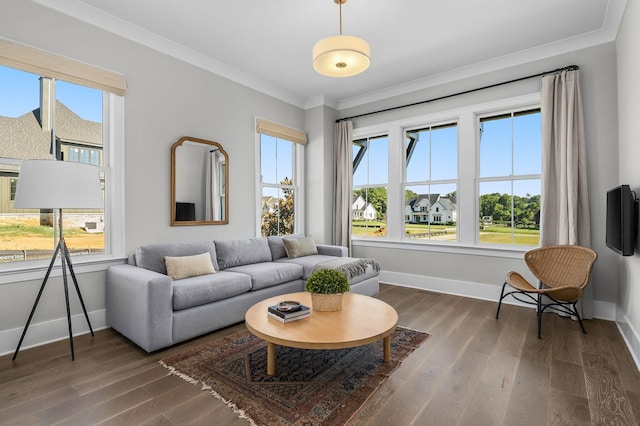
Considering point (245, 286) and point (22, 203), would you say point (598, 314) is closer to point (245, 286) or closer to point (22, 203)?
point (245, 286)

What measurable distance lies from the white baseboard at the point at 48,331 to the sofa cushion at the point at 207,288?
2.93 ft

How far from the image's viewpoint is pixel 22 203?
232cm

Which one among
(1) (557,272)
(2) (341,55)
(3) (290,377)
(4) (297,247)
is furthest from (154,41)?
(1) (557,272)

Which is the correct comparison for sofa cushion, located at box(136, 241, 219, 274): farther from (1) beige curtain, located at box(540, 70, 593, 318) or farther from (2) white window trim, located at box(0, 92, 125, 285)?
(1) beige curtain, located at box(540, 70, 593, 318)

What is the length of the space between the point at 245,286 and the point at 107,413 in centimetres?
155

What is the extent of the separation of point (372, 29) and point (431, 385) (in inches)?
128

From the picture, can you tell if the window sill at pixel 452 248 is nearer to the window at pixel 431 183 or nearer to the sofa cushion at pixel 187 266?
the window at pixel 431 183

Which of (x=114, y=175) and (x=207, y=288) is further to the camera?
(x=114, y=175)

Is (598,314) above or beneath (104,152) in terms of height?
beneath

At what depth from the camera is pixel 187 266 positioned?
3188 millimetres

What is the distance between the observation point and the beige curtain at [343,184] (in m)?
5.29

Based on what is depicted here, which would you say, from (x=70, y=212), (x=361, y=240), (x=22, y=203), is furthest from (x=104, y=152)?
(x=361, y=240)

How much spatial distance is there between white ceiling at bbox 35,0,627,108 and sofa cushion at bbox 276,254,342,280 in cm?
252

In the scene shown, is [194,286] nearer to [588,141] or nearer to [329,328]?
[329,328]
